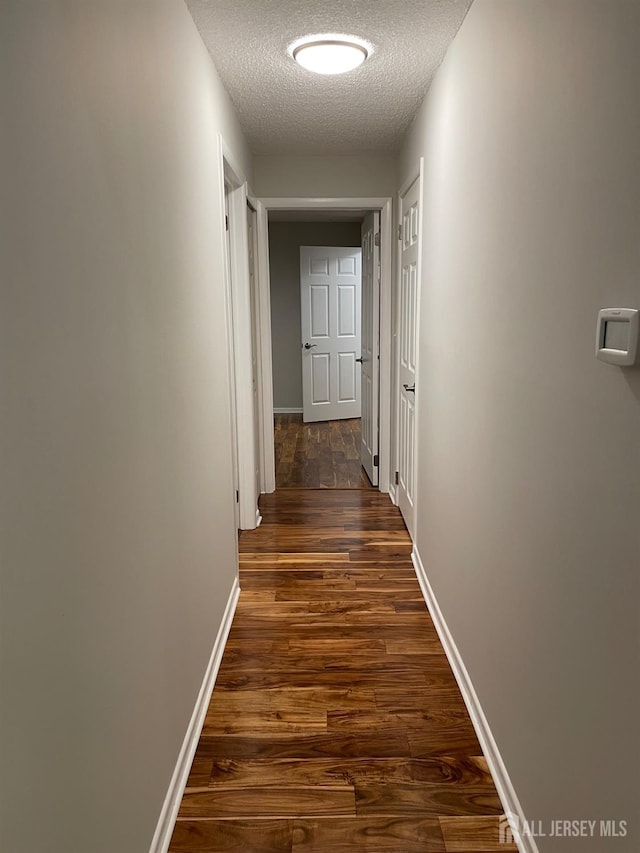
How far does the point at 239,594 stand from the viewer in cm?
311

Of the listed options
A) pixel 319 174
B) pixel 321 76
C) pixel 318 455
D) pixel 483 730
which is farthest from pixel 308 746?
pixel 318 455

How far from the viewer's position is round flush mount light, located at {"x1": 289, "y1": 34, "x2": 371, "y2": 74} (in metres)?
2.36

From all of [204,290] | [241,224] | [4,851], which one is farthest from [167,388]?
[241,224]

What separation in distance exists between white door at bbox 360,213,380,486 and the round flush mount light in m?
1.88

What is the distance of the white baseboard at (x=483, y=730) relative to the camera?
1.63 meters

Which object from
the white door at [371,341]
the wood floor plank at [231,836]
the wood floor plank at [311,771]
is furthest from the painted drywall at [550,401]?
the white door at [371,341]

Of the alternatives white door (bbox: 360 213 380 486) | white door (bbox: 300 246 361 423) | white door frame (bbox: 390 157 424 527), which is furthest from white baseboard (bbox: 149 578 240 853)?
white door (bbox: 300 246 361 423)

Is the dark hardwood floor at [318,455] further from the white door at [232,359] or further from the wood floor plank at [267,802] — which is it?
the wood floor plank at [267,802]

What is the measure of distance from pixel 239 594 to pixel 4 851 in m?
2.28

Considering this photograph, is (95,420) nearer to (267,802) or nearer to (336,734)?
(267,802)

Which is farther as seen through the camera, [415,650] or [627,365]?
→ [415,650]

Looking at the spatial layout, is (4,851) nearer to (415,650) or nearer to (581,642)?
(581,642)

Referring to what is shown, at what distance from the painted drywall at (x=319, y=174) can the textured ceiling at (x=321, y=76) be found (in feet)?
0.75

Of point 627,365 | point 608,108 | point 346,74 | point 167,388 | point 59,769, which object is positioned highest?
point 346,74
